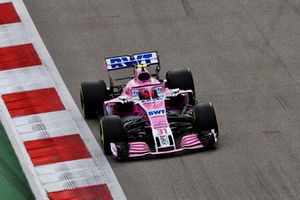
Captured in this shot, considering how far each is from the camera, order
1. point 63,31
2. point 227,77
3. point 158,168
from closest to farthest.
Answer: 1. point 158,168
2. point 227,77
3. point 63,31

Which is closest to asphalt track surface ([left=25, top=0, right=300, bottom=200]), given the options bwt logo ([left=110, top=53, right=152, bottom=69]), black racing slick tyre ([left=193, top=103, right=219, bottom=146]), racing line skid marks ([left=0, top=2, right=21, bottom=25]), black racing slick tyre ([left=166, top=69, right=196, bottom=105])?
black racing slick tyre ([left=193, top=103, right=219, bottom=146])

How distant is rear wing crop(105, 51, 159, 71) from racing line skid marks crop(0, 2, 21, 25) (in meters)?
6.06

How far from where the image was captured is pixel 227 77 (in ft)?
88.5

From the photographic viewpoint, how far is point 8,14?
3047cm

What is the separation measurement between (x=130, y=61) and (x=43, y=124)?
2.33 metres

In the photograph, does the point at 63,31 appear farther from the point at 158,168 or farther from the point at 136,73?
the point at 158,168

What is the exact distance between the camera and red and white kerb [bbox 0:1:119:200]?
70.6 ft

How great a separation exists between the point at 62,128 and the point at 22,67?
3.73m

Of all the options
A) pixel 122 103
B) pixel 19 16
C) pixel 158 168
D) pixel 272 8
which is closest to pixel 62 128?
pixel 122 103

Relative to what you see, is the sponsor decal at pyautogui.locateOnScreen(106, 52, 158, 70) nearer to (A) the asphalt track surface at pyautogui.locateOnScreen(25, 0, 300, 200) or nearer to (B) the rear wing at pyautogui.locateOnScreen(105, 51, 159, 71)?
(B) the rear wing at pyautogui.locateOnScreen(105, 51, 159, 71)

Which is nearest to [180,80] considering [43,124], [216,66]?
[43,124]

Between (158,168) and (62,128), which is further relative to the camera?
(62,128)

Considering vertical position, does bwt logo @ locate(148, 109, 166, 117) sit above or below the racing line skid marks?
above

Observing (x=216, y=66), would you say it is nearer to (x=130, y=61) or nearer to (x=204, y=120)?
(x=130, y=61)
